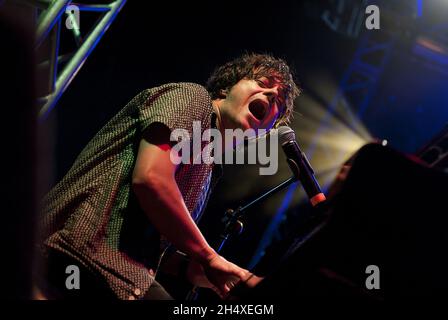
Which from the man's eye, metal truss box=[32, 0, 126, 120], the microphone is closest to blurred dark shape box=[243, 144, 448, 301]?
the microphone

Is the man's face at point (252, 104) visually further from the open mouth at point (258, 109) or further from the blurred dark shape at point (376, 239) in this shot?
the blurred dark shape at point (376, 239)

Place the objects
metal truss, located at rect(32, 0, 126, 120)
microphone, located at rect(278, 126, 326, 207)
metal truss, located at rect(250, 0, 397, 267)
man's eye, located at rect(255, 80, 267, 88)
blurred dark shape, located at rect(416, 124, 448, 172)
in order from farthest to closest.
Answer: metal truss, located at rect(250, 0, 397, 267)
metal truss, located at rect(32, 0, 126, 120)
man's eye, located at rect(255, 80, 267, 88)
microphone, located at rect(278, 126, 326, 207)
blurred dark shape, located at rect(416, 124, 448, 172)

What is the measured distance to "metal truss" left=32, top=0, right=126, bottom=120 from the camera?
298 centimetres

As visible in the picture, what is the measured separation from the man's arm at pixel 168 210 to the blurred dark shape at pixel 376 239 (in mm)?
468

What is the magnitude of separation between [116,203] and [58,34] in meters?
1.75

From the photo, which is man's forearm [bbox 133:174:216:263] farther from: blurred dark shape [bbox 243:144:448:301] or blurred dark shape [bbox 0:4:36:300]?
blurred dark shape [bbox 0:4:36:300]

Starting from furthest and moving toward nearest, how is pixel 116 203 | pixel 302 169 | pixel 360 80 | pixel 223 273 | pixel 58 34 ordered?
pixel 360 80, pixel 58 34, pixel 302 169, pixel 116 203, pixel 223 273

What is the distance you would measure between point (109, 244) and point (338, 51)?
6007mm

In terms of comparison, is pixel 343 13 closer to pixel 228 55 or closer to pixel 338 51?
pixel 338 51

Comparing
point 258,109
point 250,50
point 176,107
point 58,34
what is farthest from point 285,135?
point 250,50

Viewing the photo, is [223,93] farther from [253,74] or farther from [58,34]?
[58,34]

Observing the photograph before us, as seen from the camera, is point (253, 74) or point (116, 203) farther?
point (253, 74)

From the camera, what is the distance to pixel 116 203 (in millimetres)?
1977

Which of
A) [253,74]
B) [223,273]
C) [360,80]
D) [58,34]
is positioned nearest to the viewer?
[223,273]
